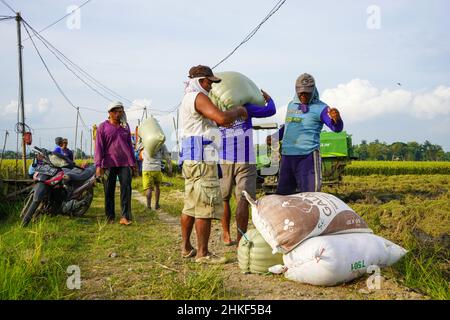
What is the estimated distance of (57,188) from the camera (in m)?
6.21

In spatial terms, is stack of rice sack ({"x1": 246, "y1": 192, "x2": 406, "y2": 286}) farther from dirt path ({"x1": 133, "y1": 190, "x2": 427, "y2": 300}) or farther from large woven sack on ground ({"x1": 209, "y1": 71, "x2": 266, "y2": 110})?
large woven sack on ground ({"x1": 209, "y1": 71, "x2": 266, "y2": 110})

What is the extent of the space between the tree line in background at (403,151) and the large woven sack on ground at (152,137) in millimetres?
63250

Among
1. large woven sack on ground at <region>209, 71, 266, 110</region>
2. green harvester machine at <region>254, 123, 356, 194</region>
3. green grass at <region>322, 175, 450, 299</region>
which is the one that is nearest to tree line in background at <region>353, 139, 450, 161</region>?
green harvester machine at <region>254, 123, 356, 194</region>

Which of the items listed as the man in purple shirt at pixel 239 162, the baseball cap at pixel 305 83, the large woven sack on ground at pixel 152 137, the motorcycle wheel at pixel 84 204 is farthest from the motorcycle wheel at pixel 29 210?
the baseball cap at pixel 305 83

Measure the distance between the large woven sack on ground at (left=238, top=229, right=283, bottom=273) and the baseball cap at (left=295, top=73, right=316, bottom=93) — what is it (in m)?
1.68

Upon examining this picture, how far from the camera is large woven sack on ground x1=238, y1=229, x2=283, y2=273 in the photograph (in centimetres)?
329

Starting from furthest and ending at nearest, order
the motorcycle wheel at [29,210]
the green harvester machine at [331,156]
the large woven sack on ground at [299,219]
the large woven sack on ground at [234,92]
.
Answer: the green harvester machine at [331,156] → the motorcycle wheel at [29,210] → the large woven sack on ground at [234,92] → the large woven sack on ground at [299,219]

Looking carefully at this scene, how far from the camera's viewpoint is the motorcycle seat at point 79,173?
6.23 meters

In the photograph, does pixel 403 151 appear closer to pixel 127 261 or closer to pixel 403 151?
pixel 403 151

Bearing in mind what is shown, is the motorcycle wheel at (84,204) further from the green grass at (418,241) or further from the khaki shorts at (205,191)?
the green grass at (418,241)

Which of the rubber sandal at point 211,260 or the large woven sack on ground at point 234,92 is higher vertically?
the large woven sack on ground at point 234,92

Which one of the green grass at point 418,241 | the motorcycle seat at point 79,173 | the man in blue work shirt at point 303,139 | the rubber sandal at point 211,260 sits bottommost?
the green grass at point 418,241
